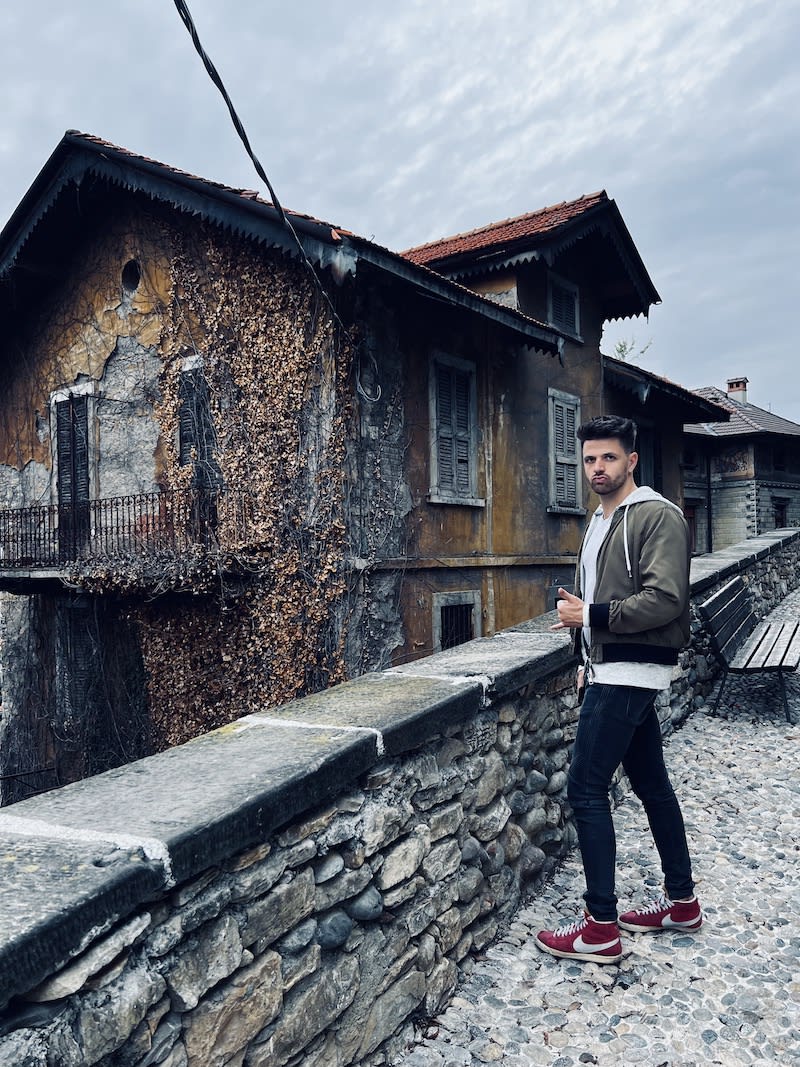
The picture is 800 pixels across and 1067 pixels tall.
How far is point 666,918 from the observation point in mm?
2994

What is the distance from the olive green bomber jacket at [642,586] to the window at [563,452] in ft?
27.6

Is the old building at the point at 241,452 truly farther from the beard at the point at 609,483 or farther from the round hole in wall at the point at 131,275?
the beard at the point at 609,483

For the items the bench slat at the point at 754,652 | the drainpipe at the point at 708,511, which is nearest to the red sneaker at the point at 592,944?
the bench slat at the point at 754,652

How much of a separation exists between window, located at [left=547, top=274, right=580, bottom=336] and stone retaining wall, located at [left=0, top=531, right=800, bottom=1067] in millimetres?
9017

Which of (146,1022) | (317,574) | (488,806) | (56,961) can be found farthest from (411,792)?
(317,574)

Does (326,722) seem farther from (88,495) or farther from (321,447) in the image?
(88,495)

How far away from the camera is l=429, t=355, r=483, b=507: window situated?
362 inches

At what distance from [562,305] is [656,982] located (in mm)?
10494

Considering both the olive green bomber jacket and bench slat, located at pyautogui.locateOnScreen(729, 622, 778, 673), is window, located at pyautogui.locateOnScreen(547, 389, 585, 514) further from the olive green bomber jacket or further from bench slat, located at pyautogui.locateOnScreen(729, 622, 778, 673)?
the olive green bomber jacket

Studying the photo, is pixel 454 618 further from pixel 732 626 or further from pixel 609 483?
pixel 609 483

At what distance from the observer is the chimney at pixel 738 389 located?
96.2 feet

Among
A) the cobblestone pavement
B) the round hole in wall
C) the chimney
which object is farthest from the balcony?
the chimney

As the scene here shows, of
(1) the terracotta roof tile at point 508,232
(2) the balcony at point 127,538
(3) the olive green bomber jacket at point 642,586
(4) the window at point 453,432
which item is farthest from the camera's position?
(1) the terracotta roof tile at point 508,232

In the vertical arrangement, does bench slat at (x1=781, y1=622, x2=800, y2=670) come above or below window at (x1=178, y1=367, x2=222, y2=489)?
below
